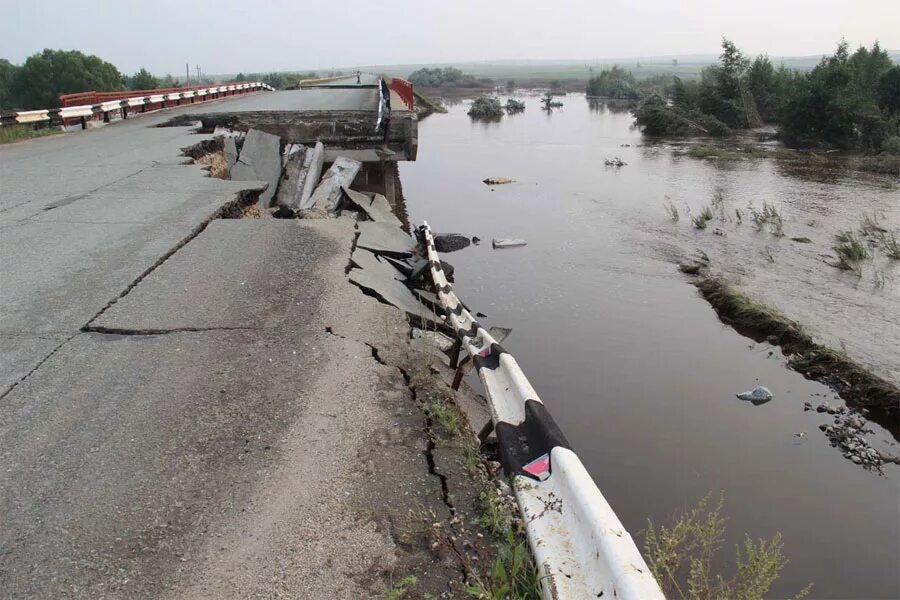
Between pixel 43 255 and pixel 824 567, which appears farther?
pixel 43 255

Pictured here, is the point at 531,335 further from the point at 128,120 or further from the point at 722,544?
the point at 128,120

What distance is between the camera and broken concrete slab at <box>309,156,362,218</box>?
10.5 metres

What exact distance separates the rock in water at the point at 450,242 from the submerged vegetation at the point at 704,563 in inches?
337

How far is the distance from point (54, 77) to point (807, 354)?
256 feet

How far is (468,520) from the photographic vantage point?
2.75 m

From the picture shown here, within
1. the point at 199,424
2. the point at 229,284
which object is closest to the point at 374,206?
the point at 229,284

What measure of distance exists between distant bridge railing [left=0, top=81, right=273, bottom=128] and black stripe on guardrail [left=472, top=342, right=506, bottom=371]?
46.3 ft

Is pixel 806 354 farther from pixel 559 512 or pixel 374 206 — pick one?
pixel 374 206

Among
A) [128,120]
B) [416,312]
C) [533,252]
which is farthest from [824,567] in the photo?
[128,120]

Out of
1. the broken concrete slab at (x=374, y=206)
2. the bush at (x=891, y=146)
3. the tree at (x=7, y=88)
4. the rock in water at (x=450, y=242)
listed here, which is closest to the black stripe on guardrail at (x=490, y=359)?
the broken concrete slab at (x=374, y=206)

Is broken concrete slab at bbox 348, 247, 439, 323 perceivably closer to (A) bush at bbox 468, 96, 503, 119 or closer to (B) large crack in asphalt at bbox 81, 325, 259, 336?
(B) large crack in asphalt at bbox 81, 325, 259, 336

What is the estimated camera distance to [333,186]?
11141 mm

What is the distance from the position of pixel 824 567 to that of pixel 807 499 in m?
0.82

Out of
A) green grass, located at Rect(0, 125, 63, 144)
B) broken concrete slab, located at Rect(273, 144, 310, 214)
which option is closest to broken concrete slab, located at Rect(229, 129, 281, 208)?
broken concrete slab, located at Rect(273, 144, 310, 214)
